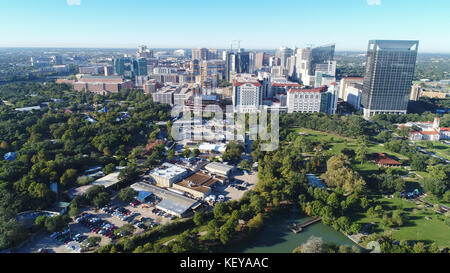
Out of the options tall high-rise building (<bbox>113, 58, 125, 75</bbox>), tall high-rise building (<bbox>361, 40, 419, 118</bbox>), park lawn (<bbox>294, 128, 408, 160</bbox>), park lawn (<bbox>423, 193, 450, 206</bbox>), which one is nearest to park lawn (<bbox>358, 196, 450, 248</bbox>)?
park lawn (<bbox>423, 193, 450, 206</bbox>)

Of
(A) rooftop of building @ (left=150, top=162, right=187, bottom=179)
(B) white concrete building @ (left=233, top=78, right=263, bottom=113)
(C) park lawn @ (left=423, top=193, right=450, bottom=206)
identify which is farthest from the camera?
(B) white concrete building @ (left=233, top=78, right=263, bottom=113)

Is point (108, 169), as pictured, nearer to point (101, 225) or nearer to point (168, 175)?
point (168, 175)

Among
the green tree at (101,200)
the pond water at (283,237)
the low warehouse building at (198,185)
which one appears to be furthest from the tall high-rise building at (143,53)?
the pond water at (283,237)

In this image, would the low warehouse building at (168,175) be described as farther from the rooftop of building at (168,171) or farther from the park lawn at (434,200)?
the park lawn at (434,200)

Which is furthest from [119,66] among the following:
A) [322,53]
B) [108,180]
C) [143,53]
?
[108,180]

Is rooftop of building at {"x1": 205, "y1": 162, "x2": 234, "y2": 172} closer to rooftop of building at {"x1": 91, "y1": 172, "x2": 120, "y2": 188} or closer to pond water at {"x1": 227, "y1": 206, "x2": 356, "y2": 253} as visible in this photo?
pond water at {"x1": 227, "y1": 206, "x2": 356, "y2": 253}
